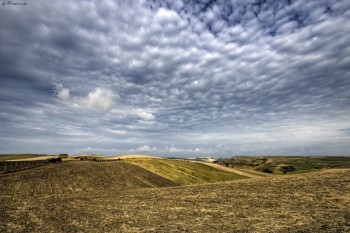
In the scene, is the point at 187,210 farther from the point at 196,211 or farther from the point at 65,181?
the point at 65,181

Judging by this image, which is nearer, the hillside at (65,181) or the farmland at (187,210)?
the farmland at (187,210)

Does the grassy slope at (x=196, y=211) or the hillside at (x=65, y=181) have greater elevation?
the hillside at (x=65, y=181)

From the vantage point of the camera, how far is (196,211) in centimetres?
2545

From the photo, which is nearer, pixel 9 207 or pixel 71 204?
pixel 9 207

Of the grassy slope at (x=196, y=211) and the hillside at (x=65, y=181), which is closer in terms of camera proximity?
the grassy slope at (x=196, y=211)

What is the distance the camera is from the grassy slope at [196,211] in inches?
778

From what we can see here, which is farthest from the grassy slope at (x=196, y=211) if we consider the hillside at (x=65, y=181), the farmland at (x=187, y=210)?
the hillside at (x=65, y=181)

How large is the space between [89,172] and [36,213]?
3264 cm

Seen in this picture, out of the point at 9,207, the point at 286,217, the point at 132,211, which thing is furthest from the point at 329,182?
the point at 9,207

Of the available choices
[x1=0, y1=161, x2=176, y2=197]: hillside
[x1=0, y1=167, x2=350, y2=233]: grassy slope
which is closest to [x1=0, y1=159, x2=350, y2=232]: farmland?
[x1=0, y1=167, x2=350, y2=233]: grassy slope

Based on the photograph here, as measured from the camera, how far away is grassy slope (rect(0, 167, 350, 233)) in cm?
1975

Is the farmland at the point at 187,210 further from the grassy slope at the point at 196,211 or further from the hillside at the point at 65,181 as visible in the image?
the hillside at the point at 65,181

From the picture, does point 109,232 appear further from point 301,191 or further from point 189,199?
point 301,191

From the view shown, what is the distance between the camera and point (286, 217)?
21094mm
